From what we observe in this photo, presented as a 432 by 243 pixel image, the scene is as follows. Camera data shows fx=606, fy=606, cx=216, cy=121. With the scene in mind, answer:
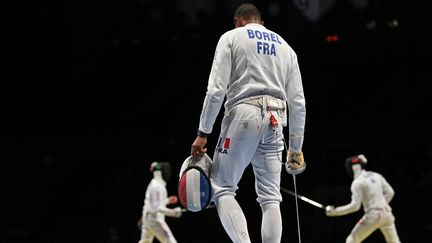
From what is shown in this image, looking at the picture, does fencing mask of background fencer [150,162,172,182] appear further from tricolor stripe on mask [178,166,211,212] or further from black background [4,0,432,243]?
tricolor stripe on mask [178,166,211,212]

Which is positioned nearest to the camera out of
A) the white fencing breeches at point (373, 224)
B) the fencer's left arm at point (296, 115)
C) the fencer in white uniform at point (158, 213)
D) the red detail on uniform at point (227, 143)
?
the red detail on uniform at point (227, 143)

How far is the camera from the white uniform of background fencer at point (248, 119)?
3.65m

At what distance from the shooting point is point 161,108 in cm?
1368

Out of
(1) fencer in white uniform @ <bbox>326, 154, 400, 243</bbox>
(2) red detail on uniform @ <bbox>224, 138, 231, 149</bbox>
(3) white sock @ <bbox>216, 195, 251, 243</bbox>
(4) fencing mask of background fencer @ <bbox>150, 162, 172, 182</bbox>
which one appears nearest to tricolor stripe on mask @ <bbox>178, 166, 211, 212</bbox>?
(3) white sock @ <bbox>216, 195, 251, 243</bbox>

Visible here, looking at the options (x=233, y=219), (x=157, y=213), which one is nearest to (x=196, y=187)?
(x=233, y=219)

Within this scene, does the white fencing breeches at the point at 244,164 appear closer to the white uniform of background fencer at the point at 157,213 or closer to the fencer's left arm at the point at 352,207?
the fencer's left arm at the point at 352,207

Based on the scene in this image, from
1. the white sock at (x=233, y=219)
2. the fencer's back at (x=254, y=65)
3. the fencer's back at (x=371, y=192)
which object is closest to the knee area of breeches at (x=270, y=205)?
the white sock at (x=233, y=219)

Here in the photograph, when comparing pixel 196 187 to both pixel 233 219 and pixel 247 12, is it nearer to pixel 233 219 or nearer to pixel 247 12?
pixel 233 219

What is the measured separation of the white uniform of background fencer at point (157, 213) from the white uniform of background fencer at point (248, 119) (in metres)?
5.62

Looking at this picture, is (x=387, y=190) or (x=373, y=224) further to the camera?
(x=387, y=190)

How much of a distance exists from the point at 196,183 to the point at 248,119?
507 mm

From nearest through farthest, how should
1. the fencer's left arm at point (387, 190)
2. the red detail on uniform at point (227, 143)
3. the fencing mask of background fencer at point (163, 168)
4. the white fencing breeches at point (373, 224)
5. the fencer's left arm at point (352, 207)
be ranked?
the red detail on uniform at point (227, 143) → the fencer's left arm at point (352, 207) → the white fencing breeches at point (373, 224) → the fencer's left arm at point (387, 190) → the fencing mask of background fencer at point (163, 168)

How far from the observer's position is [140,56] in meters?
13.8

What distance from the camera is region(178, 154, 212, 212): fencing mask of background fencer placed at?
3.73 meters
